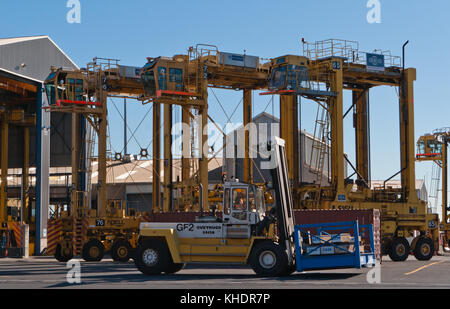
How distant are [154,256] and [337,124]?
55.4ft

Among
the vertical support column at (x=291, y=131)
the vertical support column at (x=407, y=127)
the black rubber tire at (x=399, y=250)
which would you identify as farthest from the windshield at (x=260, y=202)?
the vertical support column at (x=407, y=127)

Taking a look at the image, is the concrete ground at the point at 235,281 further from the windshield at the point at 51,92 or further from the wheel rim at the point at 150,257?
the windshield at the point at 51,92

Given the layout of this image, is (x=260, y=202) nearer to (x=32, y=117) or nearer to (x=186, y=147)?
(x=186, y=147)

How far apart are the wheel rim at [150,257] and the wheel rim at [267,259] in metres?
3.54

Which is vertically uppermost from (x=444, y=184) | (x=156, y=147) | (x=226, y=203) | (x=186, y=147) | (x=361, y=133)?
(x=361, y=133)

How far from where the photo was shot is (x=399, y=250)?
3362 centimetres

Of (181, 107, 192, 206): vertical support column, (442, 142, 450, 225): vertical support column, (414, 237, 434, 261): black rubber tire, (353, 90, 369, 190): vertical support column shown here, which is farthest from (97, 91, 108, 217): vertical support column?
(442, 142, 450, 225): vertical support column

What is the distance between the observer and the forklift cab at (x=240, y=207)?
22.0 metres

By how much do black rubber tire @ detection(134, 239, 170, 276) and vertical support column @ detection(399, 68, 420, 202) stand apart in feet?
64.1

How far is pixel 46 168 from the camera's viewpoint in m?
42.8

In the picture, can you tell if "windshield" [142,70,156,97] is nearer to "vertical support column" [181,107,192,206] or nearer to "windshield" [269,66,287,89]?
"vertical support column" [181,107,192,206]

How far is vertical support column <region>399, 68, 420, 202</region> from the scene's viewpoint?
1522 inches

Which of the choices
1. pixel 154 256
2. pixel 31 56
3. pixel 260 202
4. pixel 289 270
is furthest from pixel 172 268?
pixel 31 56

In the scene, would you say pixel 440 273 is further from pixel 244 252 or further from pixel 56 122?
pixel 56 122
